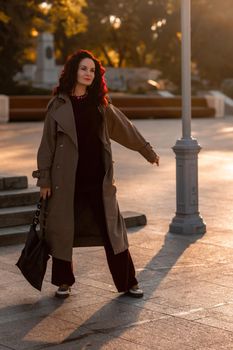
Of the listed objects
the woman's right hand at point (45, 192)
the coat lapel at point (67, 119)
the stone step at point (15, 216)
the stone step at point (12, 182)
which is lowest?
the stone step at point (15, 216)

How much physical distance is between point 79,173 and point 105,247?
22.2 inches

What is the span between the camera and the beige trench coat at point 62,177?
6.45 meters

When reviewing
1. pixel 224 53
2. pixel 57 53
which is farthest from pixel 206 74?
pixel 57 53

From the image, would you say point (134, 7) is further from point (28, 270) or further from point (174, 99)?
point (28, 270)

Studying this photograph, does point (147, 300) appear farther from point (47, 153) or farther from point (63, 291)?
point (47, 153)

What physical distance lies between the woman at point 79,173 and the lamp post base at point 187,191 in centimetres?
280

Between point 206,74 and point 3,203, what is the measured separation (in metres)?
55.7

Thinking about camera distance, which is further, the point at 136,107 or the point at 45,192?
the point at 136,107

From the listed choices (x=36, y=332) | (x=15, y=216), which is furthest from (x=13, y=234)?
(x=36, y=332)

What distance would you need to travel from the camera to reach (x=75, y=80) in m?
6.54

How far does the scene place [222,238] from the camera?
9117 millimetres

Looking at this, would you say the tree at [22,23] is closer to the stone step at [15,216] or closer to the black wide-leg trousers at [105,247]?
the stone step at [15,216]

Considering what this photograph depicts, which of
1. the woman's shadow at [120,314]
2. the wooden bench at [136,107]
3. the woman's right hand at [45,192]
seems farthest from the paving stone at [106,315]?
the wooden bench at [136,107]

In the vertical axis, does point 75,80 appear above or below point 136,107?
above
